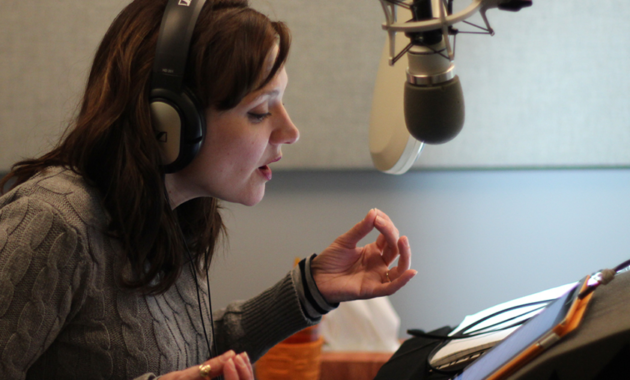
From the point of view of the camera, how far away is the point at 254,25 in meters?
0.72

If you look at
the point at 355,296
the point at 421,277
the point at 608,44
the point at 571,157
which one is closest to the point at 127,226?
the point at 355,296

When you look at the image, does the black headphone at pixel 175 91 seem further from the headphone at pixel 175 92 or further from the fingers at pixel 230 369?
the fingers at pixel 230 369

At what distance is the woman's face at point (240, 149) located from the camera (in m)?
0.72

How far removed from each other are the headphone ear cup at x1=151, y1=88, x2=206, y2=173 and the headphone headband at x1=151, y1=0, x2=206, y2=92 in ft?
0.05

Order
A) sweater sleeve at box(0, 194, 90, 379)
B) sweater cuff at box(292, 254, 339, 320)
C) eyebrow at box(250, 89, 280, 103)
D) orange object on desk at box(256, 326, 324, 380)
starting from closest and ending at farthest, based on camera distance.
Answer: sweater sleeve at box(0, 194, 90, 379), eyebrow at box(250, 89, 280, 103), sweater cuff at box(292, 254, 339, 320), orange object on desk at box(256, 326, 324, 380)

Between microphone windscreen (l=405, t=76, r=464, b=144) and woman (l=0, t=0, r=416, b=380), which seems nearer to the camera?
microphone windscreen (l=405, t=76, r=464, b=144)

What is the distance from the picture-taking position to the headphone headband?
646 millimetres

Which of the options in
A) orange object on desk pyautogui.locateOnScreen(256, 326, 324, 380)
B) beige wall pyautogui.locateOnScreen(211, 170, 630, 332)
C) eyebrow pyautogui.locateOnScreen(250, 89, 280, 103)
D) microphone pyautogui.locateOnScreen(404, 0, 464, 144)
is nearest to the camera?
microphone pyautogui.locateOnScreen(404, 0, 464, 144)

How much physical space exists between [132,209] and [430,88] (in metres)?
0.40

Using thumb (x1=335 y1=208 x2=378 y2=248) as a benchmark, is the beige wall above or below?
below

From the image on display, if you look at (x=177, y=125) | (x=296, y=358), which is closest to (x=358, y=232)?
(x=177, y=125)

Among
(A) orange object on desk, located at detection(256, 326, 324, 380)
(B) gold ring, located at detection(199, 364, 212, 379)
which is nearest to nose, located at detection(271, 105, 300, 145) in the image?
(B) gold ring, located at detection(199, 364, 212, 379)

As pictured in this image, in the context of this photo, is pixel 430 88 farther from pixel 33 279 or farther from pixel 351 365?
pixel 351 365

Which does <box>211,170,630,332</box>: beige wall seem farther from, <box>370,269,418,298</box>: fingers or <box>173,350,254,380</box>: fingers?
<box>173,350,254,380</box>: fingers
